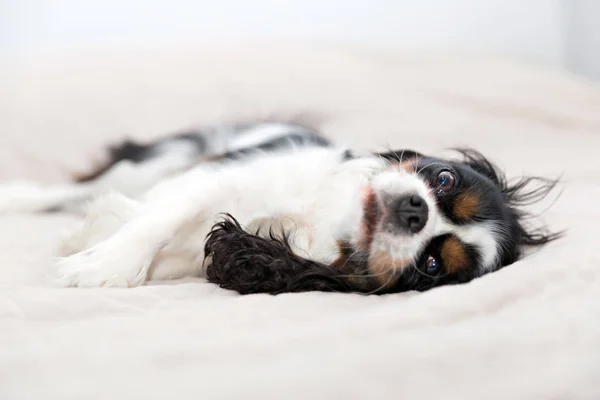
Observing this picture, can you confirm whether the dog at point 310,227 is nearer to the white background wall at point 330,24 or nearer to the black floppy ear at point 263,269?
the black floppy ear at point 263,269

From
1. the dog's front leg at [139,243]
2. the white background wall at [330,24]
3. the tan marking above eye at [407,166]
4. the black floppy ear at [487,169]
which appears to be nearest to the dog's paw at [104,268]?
the dog's front leg at [139,243]

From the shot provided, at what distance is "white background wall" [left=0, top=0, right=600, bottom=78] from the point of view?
2912 millimetres

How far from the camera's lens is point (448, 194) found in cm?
147

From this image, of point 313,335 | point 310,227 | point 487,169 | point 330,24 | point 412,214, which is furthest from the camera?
point 330,24

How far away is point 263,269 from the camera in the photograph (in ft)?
4.52

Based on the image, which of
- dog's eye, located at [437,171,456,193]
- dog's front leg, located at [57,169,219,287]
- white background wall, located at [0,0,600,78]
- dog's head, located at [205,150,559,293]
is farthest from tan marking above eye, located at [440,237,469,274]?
white background wall, located at [0,0,600,78]

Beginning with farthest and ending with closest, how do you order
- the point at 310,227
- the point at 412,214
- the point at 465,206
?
the point at 310,227, the point at 465,206, the point at 412,214

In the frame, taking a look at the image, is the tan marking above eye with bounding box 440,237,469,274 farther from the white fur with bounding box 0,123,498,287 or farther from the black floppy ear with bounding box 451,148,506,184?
the black floppy ear with bounding box 451,148,506,184

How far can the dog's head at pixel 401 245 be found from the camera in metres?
1.38

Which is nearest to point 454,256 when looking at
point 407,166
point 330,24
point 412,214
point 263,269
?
point 412,214

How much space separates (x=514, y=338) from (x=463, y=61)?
2576 millimetres

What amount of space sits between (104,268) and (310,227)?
504 millimetres

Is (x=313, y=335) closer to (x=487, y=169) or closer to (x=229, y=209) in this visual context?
(x=229, y=209)

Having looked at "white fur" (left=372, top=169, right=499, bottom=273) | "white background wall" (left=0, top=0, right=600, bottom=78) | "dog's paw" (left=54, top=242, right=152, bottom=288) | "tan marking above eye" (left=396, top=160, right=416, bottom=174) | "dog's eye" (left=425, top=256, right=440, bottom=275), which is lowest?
"dog's paw" (left=54, top=242, right=152, bottom=288)
